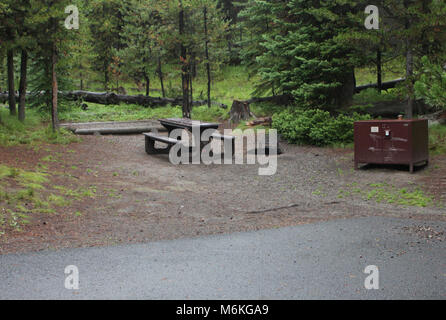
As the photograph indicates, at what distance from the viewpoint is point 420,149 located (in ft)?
39.4

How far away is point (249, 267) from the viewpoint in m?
5.34

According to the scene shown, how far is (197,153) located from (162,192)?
4657mm

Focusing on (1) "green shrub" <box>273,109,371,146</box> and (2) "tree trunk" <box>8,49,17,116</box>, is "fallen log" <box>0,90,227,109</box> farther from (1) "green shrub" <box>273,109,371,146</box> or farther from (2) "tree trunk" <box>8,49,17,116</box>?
(1) "green shrub" <box>273,109,371,146</box>

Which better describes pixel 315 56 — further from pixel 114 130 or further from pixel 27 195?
pixel 27 195

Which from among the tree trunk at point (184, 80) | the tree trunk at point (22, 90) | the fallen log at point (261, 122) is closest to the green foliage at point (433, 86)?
the fallen log at point (261, 122)

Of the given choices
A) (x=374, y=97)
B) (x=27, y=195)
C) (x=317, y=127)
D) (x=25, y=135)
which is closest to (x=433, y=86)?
(x=27, y=195)

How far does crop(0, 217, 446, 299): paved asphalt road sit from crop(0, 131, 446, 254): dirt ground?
72 centimetres

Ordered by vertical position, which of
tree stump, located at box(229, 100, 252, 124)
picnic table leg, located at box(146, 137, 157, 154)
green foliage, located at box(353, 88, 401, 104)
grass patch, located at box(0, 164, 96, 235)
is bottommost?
grass patch, located at box(0, 164, 96, 235)

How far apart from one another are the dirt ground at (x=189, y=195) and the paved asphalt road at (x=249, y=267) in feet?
2.35

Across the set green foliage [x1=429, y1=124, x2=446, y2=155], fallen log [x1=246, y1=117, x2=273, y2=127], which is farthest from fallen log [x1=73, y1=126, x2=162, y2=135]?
green foliage [x1=429, y1=124, x2=446, y2=155]

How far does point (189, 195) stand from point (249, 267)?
470 cm

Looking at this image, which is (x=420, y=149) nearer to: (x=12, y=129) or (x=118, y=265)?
(x=118, y=265)

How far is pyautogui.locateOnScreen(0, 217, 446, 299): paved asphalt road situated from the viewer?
457cm

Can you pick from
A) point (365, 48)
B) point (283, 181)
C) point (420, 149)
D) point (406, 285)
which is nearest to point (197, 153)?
point (283, 181)
